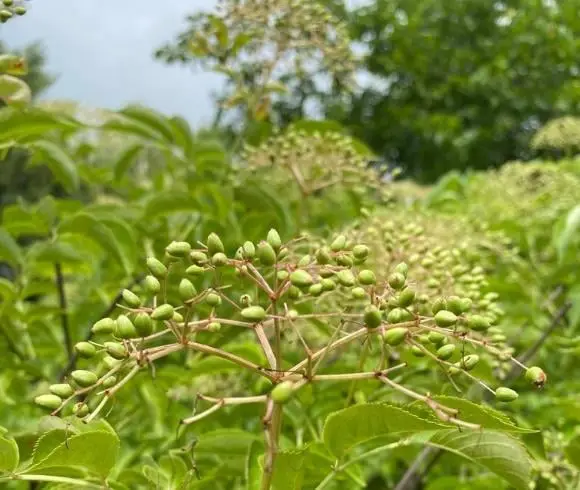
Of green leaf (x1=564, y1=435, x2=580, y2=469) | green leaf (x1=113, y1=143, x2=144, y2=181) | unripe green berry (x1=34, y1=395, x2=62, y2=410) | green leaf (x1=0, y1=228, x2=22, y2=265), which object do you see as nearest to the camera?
unripe green berry (x1=34, y1=395, x2=62, y2=410)

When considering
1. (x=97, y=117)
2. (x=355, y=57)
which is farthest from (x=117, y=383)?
(x=355, y=57)

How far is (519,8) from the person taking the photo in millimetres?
21141

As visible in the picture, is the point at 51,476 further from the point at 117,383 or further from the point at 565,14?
the point at 565,14

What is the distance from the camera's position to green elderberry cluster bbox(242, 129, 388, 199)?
6.52 feet

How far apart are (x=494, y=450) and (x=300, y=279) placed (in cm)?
30

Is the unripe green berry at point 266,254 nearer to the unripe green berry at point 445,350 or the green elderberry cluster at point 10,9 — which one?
the unripe green berry at point 445,350

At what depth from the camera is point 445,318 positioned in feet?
2.80

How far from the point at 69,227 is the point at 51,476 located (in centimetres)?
94

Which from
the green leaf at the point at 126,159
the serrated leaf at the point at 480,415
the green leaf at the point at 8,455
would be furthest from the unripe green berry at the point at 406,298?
the green leaf at the point at 126,159

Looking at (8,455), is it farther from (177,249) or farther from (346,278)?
(346,278)

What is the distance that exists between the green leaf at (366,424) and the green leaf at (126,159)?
1.68 m

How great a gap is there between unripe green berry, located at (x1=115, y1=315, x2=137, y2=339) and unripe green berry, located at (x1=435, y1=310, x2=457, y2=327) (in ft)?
1.05

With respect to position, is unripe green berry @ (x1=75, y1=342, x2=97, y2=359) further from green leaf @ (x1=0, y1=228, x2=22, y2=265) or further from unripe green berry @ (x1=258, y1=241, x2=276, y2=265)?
green leaf @ (x1=0, y1=228, x2=22, y2=265)

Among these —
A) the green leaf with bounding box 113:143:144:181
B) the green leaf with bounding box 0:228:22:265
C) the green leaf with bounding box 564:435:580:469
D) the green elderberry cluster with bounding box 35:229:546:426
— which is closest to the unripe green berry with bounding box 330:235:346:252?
the green elderberry cluster with bounding box 35:229:546:426
